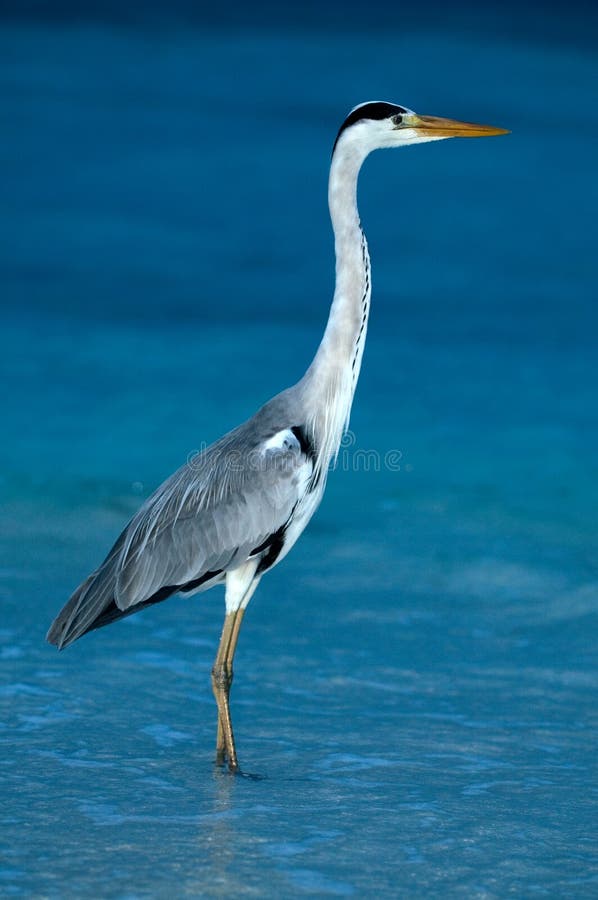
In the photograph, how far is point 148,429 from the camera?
10.9 meters

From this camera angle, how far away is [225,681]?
5.12 metres

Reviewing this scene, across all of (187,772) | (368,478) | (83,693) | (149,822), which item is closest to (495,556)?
(368,478)

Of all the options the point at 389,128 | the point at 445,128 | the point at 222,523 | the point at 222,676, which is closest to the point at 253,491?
the point at 222,523

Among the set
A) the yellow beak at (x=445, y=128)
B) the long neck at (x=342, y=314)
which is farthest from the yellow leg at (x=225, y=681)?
the yellow beak at (x=445, y=128)

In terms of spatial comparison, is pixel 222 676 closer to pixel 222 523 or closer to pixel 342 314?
pixel 222 523

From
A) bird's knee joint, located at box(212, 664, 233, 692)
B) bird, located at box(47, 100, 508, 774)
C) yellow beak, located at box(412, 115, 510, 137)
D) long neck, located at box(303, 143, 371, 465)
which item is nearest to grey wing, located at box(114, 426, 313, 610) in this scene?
bird, located at box(47, 100, 508, 774)

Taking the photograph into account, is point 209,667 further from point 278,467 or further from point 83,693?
point 278,467

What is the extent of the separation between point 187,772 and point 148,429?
628cm

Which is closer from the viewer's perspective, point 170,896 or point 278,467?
point 170,896

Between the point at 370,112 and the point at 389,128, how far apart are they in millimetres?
108

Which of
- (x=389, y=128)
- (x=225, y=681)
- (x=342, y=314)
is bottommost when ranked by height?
(x=225, y=681)

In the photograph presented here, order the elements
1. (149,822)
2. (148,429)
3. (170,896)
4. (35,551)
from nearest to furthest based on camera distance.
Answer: (170,896)
(149,822)
(35,551)
(148,429)

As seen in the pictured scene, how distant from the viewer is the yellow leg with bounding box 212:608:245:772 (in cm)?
492

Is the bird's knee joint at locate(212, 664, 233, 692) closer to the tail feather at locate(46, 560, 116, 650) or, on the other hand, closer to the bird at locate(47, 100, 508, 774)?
the bird at locate(47, 100, 508, 774)
